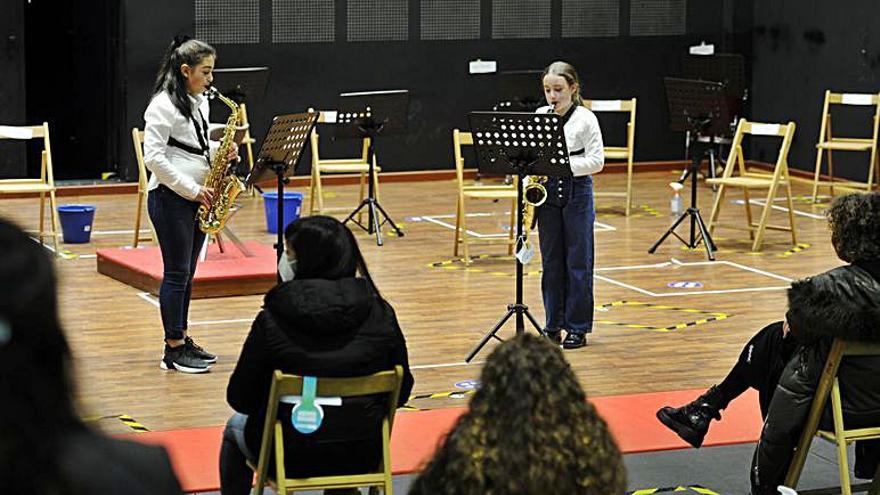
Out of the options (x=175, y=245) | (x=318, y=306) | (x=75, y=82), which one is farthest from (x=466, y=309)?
(x=75, y=82)

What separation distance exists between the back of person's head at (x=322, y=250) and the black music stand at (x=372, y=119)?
6.18 m

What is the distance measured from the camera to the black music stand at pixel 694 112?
34.0 ft

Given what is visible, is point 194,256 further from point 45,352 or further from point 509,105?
point 509,105

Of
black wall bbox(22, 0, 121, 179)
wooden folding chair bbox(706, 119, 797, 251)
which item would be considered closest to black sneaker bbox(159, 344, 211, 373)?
wooden folding chair bbox(706, 119, 797, 251)

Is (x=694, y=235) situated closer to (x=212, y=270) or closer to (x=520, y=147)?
(x=212, y=270)

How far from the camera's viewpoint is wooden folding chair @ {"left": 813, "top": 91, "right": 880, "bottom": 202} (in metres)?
12.3

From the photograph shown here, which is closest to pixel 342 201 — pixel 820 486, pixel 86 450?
pixel 820 486

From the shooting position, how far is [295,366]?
Answer: 413 centimetres

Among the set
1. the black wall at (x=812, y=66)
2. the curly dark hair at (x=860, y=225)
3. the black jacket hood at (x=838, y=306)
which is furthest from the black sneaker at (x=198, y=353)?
the black wall at (x=812, y=66)

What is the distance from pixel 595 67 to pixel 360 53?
7.92 feet

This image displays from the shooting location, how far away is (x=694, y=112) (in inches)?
420

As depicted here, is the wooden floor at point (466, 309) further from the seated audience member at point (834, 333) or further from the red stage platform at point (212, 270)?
the seated audience member at point (834, 333)

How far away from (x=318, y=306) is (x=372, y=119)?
6.61 meters

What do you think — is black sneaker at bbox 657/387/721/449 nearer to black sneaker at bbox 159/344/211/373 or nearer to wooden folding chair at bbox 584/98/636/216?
black sneaker at bbox 159/344/211/373
